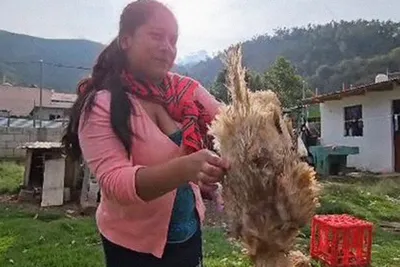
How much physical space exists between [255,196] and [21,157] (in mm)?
16955

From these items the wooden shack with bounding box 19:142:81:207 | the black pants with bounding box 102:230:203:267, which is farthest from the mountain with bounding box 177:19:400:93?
the black pants with bounding box 102:230:203:267

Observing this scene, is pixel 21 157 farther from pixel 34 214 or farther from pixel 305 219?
pixel 305 219

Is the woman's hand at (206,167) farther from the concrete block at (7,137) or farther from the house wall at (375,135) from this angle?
the concrete block at (7,137)

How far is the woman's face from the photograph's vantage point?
1512 millimetres

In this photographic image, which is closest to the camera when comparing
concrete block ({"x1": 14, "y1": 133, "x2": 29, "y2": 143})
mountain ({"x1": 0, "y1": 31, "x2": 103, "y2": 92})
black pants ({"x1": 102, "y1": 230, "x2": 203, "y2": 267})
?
black pants ({"x1": 102, "y1": 230, "x2": 203, "y2": 267})

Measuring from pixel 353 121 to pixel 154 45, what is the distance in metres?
16.8

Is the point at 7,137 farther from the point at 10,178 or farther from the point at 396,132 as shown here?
the point at 396,132

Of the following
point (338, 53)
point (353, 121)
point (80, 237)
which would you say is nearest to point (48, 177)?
point (80, 237)

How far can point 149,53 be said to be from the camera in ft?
4.99

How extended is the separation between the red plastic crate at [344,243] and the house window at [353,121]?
40.1 feet

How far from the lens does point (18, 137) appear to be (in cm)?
1734

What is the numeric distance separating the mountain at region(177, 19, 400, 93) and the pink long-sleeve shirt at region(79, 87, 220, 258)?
34.6 metres

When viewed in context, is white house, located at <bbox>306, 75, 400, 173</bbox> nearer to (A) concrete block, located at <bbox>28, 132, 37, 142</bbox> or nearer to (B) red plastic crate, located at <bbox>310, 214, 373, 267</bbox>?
(A) concrete block, located at <bbox>28, 132, 37, 142</bbox>

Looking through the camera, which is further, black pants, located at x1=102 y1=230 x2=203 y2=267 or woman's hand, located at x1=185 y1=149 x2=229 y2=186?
black pants, located at x1=102 y1=230 x2=203 y2=267
